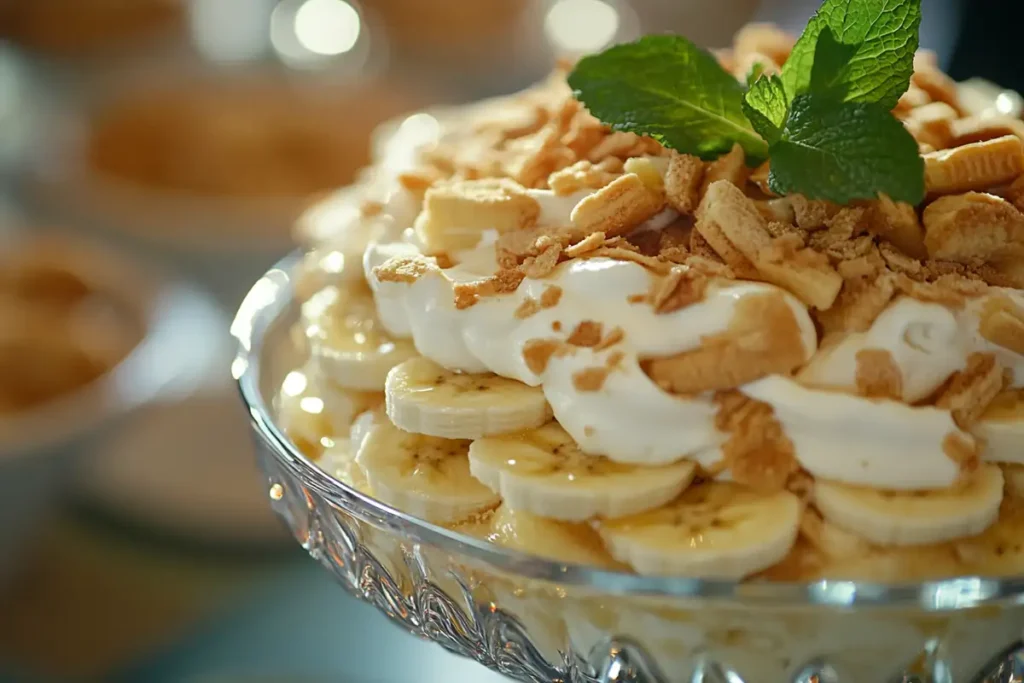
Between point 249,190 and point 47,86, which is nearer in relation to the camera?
point 249,190

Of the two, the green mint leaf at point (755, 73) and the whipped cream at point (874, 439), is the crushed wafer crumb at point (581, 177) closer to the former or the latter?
the green mint leaf at point (755, 73)

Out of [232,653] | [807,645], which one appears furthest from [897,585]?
[232,653]

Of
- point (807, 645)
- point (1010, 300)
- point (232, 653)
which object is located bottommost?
point (232, 653)

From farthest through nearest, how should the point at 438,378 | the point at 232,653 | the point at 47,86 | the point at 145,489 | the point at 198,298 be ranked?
the point at 47,86 → the point at 198,298 → the point at 145,489 → the point at 232,653 → the point at 438,378

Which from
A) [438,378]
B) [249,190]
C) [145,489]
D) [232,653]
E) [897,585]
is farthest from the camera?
[249,190]

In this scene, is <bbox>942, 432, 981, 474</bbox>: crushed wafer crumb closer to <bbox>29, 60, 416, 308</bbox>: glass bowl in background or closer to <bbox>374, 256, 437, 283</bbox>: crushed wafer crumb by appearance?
<bbox>374, 256, 437, 283</bbox>: crushed wafer crumb

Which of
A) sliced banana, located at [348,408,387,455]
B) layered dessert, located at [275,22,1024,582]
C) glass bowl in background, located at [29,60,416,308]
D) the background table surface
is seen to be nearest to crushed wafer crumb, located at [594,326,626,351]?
layered dessert, located at [275,22,1024,582]

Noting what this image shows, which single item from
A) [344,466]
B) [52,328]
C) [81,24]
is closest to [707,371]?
[344,466]

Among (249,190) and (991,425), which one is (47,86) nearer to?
(249,190)
